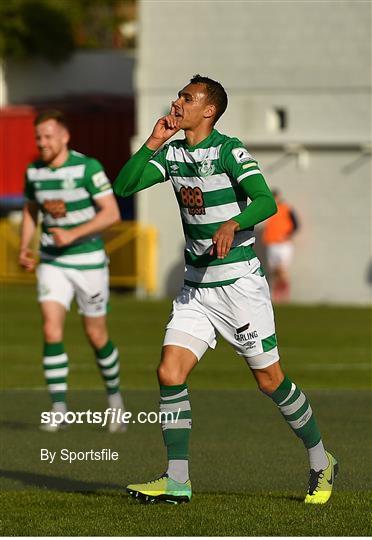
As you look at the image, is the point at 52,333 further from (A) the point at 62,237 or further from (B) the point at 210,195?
(B) the point at 210,195

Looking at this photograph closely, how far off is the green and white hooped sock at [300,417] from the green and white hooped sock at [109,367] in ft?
13.0

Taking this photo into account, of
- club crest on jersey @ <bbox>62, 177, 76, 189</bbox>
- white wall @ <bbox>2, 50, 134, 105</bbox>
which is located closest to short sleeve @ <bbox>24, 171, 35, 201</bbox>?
club crest on jersey @ <bbox>62, 177, 76, 189</bbox>

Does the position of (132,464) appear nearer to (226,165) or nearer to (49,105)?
(226,165)

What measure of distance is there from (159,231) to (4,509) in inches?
978

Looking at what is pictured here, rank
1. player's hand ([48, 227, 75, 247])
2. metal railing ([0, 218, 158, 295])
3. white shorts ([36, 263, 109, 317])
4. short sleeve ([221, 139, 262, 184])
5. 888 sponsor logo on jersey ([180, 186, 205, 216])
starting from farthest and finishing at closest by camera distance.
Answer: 1. metal railing ([0, 218, 158, 295])
2. white shorts ([36, 263, 109, 317])
3. player's hand ([48, 227, 75, 247])
4. 888 sponsor logo on jersey ([180, 186, 205, 216])
5. short sleeve ([221, 139, 262, 184])

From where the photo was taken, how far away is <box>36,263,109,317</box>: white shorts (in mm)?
13023

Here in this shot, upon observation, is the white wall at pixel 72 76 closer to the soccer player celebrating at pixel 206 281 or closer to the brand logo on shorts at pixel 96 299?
the brand logo on shorts at pixel 96 299

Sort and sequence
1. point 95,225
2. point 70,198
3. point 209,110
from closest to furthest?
point 209,110 < point 95,225 < point 70,198

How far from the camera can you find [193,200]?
9219 millimetres

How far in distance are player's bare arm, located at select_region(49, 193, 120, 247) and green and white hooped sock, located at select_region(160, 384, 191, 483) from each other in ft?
11.9

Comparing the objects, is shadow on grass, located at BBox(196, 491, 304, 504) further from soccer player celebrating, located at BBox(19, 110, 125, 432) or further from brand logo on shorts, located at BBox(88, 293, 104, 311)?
brand logo on shorts, located at BBox(88, 293, 104, 311)

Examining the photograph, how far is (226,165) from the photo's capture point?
908 centimetres

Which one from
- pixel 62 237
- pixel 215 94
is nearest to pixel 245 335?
pixel 215 94

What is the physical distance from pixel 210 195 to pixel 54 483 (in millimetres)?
2175
